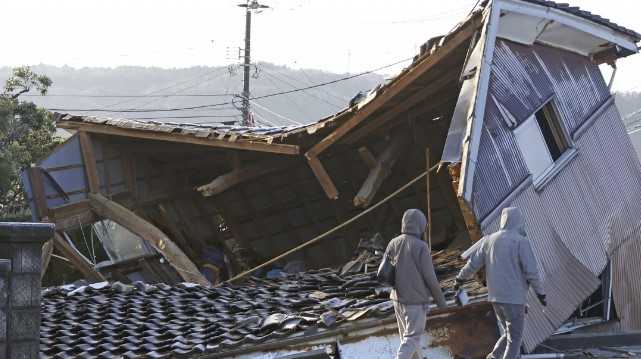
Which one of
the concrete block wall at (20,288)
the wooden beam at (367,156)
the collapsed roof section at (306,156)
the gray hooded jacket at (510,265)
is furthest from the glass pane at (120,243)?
the concrete block wall at (20,288)

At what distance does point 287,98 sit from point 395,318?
5843 inches

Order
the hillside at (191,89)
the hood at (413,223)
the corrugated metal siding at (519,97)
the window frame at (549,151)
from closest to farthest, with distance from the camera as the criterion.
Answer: the hood at (413,223)
the corrugated metal siding at (519,97)
the window frame at (549,151)
the hillside at (191,89)

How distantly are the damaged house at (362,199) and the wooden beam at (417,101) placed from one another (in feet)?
0.12

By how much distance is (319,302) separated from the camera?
44.7 ft

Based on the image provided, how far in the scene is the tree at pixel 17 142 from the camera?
96.1ft

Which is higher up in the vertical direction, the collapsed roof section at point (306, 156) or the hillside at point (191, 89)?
the hillside at point (191, 89)

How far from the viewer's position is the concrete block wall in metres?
9.25

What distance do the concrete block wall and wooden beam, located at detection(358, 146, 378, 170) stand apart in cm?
976

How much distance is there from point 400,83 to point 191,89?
159m

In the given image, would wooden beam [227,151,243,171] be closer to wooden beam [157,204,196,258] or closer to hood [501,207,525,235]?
wooden beam [157,204,196,258]

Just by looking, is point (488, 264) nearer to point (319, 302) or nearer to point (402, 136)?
point (319, 302)

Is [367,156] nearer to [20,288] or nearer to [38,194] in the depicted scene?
[38,194]

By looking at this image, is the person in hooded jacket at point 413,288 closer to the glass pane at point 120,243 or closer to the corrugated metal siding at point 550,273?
the corrugated metal siding at point 550,273

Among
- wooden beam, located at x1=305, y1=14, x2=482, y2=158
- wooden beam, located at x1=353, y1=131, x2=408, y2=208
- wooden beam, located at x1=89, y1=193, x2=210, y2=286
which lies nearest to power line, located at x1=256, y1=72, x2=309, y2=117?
wooden beam, located at x1=89, y1=193, x2=210, y2=286
